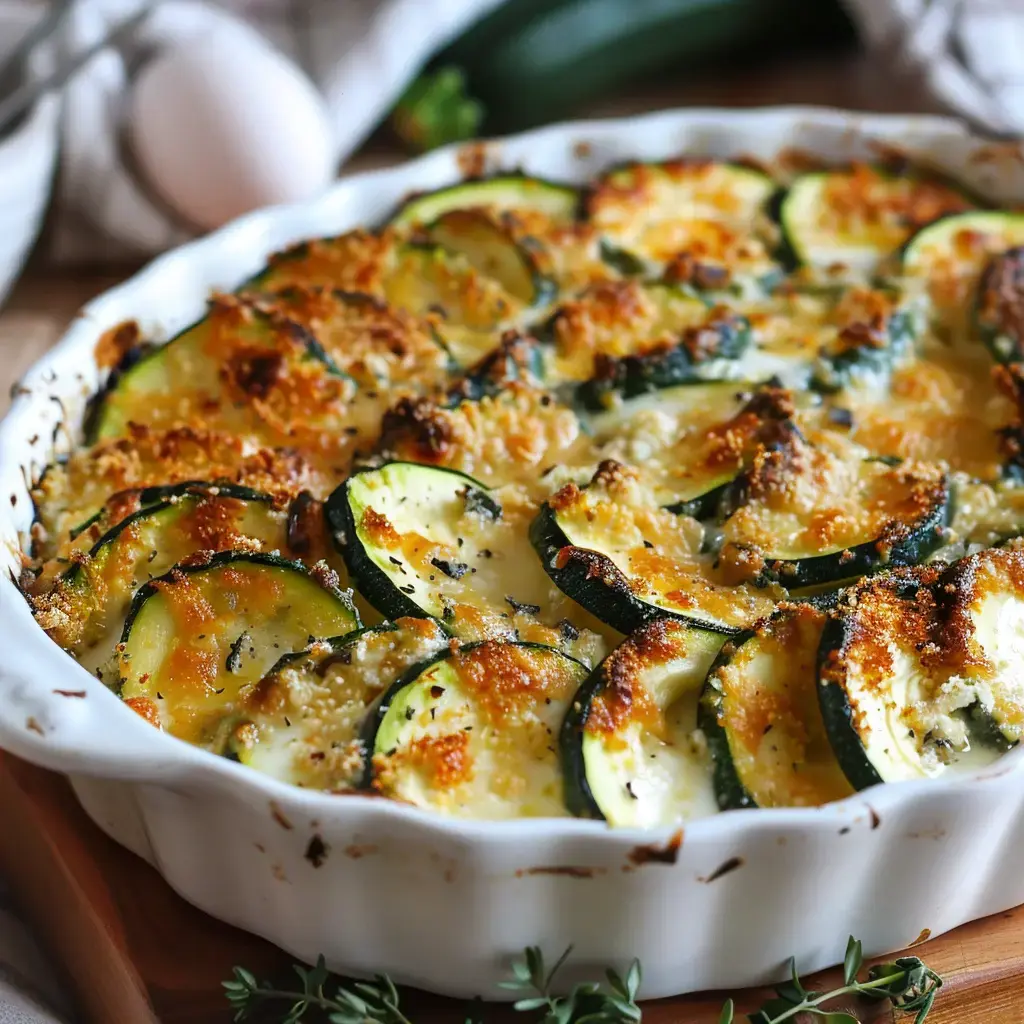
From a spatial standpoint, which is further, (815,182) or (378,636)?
(815,182)

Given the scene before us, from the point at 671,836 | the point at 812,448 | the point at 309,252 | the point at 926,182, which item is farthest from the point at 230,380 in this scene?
the point at 926,182

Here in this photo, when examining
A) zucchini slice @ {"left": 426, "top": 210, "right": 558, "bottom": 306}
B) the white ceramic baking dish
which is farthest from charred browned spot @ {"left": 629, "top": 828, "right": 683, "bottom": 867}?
zucchini slice @ {"left": 426, "top": 210, "right": 558, "bottom": 306}

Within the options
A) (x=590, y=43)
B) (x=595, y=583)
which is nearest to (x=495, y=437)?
(x=595, y=583)

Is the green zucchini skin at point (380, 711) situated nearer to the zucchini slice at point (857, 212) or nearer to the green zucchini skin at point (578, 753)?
the green zucchini skin at point (578, 753)

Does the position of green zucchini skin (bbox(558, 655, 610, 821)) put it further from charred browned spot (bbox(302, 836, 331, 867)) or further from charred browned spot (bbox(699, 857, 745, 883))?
charred browned spot (bbox(302, 836, 331, 867))

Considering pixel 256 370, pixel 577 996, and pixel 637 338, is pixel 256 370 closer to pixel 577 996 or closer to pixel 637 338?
pixel 637 338

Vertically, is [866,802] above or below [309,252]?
below

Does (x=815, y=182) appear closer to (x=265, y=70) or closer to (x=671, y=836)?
(x=265, y=70)
